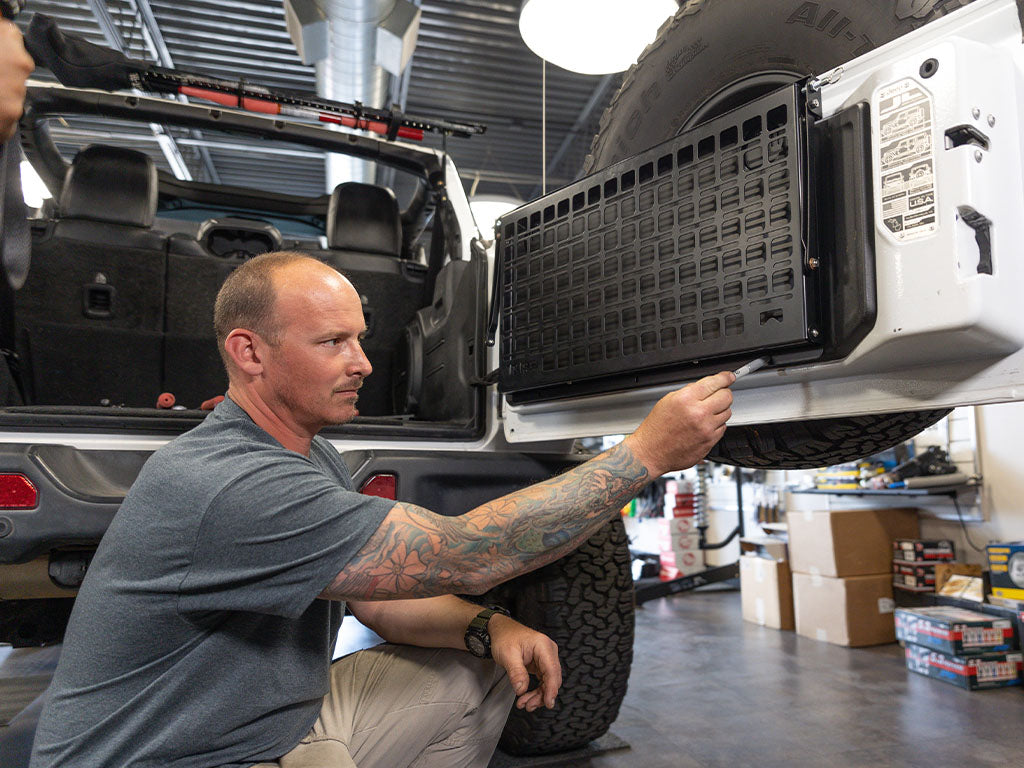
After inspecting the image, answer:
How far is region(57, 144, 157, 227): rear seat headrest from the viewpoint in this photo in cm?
220

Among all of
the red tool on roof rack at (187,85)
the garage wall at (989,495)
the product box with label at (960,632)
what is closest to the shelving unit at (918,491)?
the garage wall at (989,495)

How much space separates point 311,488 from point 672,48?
1.16m

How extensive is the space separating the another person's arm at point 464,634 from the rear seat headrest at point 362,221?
1.45 meters

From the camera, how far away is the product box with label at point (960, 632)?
3.17 meters

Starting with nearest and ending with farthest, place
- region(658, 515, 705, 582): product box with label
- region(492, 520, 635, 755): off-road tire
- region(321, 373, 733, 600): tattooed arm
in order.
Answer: region(321, 373, 733, 600): tattooed arm → region(492, 520, 635, 755): off-road tire → region(658, 515, 705, 582): product box with label

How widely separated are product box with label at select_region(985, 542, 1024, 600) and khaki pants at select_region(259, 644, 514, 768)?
10.3ft

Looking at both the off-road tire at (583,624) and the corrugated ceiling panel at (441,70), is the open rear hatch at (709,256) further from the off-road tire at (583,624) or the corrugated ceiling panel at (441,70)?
the corrugated ceiling panel at (441,70)

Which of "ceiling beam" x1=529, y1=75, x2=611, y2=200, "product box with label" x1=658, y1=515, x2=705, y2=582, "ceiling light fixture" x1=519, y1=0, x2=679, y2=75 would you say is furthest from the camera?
"product box with label" x1=658, y1=515, x2=705, y2=582

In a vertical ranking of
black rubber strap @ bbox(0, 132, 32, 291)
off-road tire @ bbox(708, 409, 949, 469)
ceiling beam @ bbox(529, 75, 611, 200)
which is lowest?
off-road tire @ bbox(708, 409, 949, 469)

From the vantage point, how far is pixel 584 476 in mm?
1026

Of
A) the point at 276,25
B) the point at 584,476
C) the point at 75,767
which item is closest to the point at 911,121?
the point at 584,476

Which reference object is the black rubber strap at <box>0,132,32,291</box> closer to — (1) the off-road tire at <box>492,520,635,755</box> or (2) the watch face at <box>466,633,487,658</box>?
(2) the watch face at <box>466,633,487,658</box>

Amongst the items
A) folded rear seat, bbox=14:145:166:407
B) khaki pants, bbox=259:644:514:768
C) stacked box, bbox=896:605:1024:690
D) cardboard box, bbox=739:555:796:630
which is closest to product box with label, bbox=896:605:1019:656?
stacked box, bbox=896:605:1024:690

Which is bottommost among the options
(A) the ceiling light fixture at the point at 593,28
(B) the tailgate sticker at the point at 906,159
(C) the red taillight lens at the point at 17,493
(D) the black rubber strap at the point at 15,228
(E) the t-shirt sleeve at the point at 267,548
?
(E) the t-shirt sleeve at the point at 267,548
